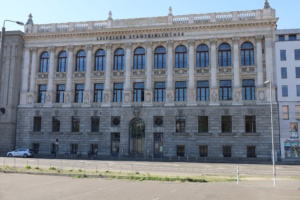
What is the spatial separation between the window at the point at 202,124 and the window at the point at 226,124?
97.8 inches

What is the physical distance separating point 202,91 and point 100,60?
17848 millimetres

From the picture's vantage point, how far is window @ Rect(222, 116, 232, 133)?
44375 mm

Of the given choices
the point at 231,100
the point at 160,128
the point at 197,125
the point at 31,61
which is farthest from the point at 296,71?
the point at 31,61

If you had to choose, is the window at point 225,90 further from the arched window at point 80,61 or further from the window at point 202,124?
the arched window at point 80,61

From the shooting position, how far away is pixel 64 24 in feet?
172

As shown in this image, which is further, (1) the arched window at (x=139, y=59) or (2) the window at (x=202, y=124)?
(1) the arched window at (x=139, y=59)

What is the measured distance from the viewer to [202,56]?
1864 inches

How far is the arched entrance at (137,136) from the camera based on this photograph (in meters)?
47.0

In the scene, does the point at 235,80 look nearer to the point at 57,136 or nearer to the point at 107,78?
the point at 107,78

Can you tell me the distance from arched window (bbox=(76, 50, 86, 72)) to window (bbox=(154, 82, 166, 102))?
43.1ft

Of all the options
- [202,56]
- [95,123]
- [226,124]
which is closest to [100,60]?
[95,123]

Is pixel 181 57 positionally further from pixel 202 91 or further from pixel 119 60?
pixel 119 60

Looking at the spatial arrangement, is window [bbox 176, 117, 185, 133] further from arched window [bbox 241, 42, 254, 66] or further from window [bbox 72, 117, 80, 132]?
window [bbox 72, 117, 80, 132]

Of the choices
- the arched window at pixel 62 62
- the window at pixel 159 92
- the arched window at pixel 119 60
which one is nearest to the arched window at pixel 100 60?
the arched window at pixel 119 60
